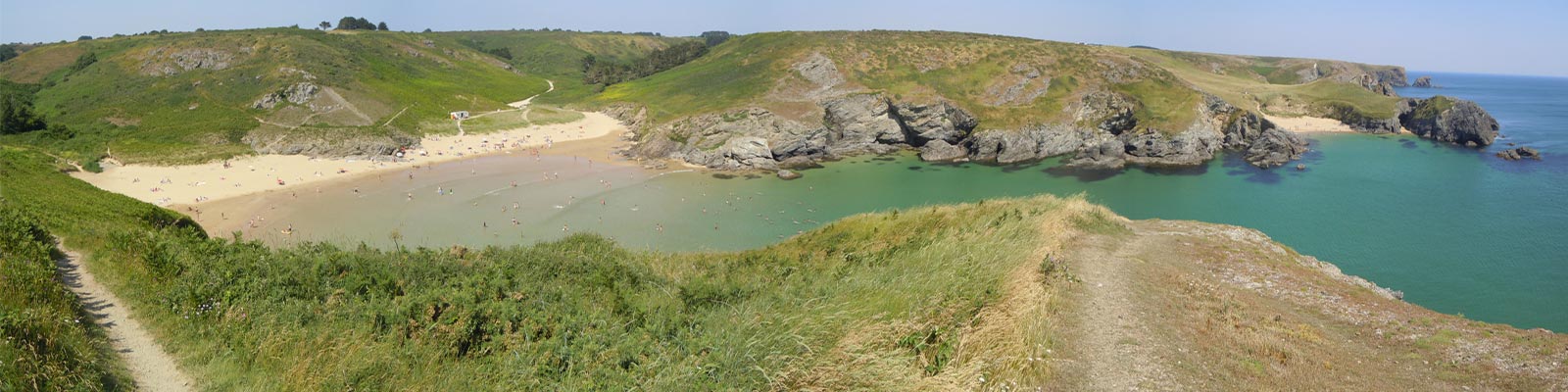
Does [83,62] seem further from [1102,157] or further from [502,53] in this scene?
[1102,157]

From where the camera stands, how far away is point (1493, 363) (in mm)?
10211

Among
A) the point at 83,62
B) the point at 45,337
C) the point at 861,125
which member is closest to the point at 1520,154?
the point at 861,125

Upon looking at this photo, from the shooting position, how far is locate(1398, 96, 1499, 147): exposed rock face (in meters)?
69.4

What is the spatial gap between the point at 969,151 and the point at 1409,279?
36382 mm

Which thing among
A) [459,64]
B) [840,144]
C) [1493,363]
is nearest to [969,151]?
[840,144]

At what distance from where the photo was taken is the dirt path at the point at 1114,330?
9.30 m

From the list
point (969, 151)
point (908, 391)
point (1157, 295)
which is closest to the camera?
point (908, 391)

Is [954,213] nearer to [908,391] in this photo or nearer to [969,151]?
[908,391]

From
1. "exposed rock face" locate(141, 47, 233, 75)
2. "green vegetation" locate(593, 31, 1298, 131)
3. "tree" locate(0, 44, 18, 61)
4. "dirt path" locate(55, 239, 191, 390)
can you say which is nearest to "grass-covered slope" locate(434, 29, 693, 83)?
"exposed rock face" locate(141, 47, 233, 75)

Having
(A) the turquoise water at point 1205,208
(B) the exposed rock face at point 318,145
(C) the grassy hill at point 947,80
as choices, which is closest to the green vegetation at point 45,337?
(A) the turquoise water at point 1205,208

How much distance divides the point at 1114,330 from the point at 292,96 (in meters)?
83.6

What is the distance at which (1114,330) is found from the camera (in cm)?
1096

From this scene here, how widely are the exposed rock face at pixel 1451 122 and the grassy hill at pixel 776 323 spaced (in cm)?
8314

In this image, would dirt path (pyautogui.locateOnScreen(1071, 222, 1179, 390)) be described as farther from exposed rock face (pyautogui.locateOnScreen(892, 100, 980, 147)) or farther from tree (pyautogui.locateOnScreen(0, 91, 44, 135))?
tree (pyautogui.locateOnScreen(0, 91, 44, 135))
